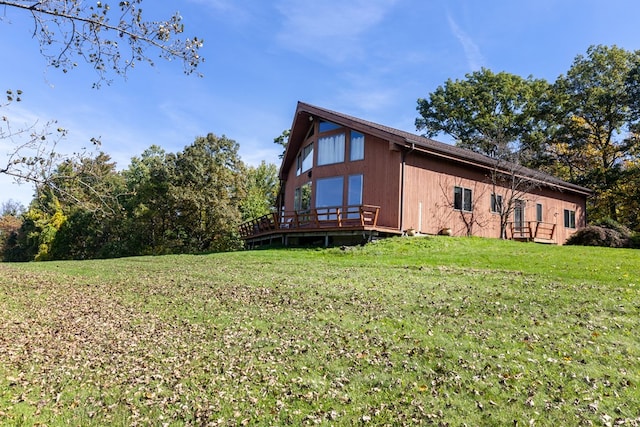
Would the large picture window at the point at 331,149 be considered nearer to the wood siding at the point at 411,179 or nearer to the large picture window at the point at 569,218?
the wood siding at the point at 411,179

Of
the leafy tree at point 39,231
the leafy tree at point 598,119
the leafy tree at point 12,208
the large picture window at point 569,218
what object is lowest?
the leafy tree at point 39,231

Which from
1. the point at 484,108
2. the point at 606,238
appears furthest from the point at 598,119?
the point at 606,238

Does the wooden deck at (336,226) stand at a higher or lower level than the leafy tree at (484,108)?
lower

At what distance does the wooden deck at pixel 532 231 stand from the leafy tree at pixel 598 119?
1048cm

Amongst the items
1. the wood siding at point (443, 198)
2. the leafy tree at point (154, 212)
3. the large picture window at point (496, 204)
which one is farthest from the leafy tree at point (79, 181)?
the leafy tree at point (154, 212)

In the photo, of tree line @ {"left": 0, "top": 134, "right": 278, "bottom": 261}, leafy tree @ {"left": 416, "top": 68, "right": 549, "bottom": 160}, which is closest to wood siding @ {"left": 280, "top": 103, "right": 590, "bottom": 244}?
tree line @ {"left": 0, "top": 134, "right": 278, "bottom": 261}

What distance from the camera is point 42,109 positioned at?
6.55 meters

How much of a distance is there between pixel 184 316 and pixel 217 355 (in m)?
2.38

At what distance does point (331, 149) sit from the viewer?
20.9m

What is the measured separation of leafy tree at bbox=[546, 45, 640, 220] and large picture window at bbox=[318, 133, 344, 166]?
2112 cm

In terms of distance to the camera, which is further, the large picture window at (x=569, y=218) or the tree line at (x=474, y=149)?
the tree line at (x=474, y=149)

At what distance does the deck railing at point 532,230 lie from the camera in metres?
22.0

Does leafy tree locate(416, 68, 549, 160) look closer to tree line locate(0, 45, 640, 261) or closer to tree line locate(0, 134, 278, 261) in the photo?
tree line locate(0, 45, 640, 261)

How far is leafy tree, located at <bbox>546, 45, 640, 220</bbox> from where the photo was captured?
3169cm
